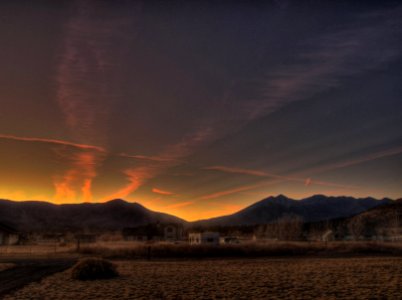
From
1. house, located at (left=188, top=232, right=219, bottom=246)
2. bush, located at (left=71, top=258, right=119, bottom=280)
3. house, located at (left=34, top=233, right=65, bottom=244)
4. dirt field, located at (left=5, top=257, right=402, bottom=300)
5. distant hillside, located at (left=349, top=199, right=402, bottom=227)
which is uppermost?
distant hillside, located at (left=349, top=199, right=402, bottom=227)

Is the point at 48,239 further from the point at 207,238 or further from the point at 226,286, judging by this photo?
the point at 226,286

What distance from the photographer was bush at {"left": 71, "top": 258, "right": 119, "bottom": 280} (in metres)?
27.7

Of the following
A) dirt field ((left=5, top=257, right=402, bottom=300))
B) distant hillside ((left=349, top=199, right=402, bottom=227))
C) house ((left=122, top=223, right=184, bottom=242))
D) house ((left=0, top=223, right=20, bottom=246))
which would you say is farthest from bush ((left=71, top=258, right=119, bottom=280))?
distant hillside ((left=349, top=199, right=402, bottom=227))

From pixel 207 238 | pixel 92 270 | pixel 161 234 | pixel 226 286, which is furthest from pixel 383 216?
pixel 226 286

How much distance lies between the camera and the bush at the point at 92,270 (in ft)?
90.9

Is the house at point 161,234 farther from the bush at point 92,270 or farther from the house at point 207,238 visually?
the bush at point 92,270

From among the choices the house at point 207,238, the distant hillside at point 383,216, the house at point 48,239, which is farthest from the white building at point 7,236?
the distant hillside at point 383,216

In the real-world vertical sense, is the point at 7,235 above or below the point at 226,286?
above

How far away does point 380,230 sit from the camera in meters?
146

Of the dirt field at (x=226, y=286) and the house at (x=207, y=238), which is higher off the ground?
the house at (x=207, y=238)

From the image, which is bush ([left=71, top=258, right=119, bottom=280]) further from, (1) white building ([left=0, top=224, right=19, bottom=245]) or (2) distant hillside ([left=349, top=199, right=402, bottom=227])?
(2) distant hillside ([left=349, top=199, right=402, bottom=227])

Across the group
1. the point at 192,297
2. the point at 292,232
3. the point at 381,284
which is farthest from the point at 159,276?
the point at 292,232

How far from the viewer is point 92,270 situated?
92.2ft

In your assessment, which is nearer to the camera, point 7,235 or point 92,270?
point 92,270
